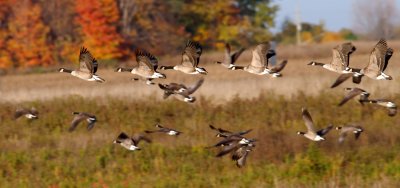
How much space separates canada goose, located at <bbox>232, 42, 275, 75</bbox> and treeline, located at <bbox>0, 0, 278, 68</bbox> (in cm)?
3439

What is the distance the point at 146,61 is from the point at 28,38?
3715cm

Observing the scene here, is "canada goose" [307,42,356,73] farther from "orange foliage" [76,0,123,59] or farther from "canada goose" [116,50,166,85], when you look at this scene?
"orange foliage" [76,0,123,59]

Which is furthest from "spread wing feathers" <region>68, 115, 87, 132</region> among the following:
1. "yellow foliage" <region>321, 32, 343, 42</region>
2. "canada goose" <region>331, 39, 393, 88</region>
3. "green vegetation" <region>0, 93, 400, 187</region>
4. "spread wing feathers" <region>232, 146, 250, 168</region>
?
"yellow foliage" <region>321, 32, 343, 42</region>

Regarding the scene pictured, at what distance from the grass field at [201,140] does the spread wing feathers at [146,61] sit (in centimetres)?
292

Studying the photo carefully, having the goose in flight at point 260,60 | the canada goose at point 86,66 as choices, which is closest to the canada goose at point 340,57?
the goose in flight at point 260,60

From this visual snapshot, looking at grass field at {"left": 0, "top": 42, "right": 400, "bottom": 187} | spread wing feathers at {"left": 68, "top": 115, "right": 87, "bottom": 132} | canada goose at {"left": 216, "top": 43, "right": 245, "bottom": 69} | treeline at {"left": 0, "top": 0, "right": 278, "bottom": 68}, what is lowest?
treeline at {"left": 0, "top": 0, "right": 278, "bottom": 68}

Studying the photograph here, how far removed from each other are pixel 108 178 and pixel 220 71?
25745 millimetres

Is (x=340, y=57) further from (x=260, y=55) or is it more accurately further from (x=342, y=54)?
(x=260, y=55)

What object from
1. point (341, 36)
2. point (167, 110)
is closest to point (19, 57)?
point (167, 110)

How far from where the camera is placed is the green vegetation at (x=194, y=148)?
15.9 metres

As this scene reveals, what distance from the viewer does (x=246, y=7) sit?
71.0m

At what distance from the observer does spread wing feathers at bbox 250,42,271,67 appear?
12602mm

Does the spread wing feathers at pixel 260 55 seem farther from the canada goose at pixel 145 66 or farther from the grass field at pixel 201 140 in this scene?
the grass field at pixel 201 140

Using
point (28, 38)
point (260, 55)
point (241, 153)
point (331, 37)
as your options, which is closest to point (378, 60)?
point (260, 55)
